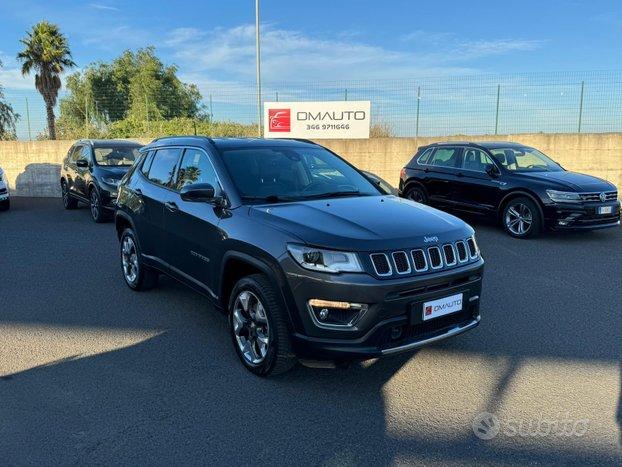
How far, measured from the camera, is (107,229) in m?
10.4

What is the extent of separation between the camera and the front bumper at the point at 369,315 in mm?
3183

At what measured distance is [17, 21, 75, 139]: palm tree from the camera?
109ft

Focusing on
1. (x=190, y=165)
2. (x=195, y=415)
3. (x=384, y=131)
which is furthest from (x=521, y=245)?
(x=384, y=131)

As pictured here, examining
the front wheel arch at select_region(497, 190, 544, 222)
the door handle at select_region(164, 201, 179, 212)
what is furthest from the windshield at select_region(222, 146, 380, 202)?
the front wheel arch at select_region(497, 190, 544, 222)

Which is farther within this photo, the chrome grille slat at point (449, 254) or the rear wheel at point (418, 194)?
the rear wheel at point (418, 194)

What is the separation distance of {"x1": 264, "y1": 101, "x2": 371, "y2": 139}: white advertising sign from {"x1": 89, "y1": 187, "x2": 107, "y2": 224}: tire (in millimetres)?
7563

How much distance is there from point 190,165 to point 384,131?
490 inches

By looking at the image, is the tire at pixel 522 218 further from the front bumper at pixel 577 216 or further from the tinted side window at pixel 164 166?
the tinted side window at pixel 164 166

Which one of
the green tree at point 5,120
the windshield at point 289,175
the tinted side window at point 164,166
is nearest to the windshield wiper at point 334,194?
the windshield at point 289,175

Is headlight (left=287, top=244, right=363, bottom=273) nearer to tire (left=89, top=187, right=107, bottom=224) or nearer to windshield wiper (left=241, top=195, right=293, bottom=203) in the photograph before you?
windshield wiper (left=241, top=195, right=293, bottom=203)

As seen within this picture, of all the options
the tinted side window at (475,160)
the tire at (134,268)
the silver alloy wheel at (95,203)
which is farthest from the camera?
the silver alloy wheel at (95,203)

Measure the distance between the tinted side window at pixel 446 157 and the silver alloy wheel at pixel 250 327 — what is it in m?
7.54

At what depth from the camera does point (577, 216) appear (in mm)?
8500

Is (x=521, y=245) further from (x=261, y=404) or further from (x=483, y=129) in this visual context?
(x=483, y=129)
